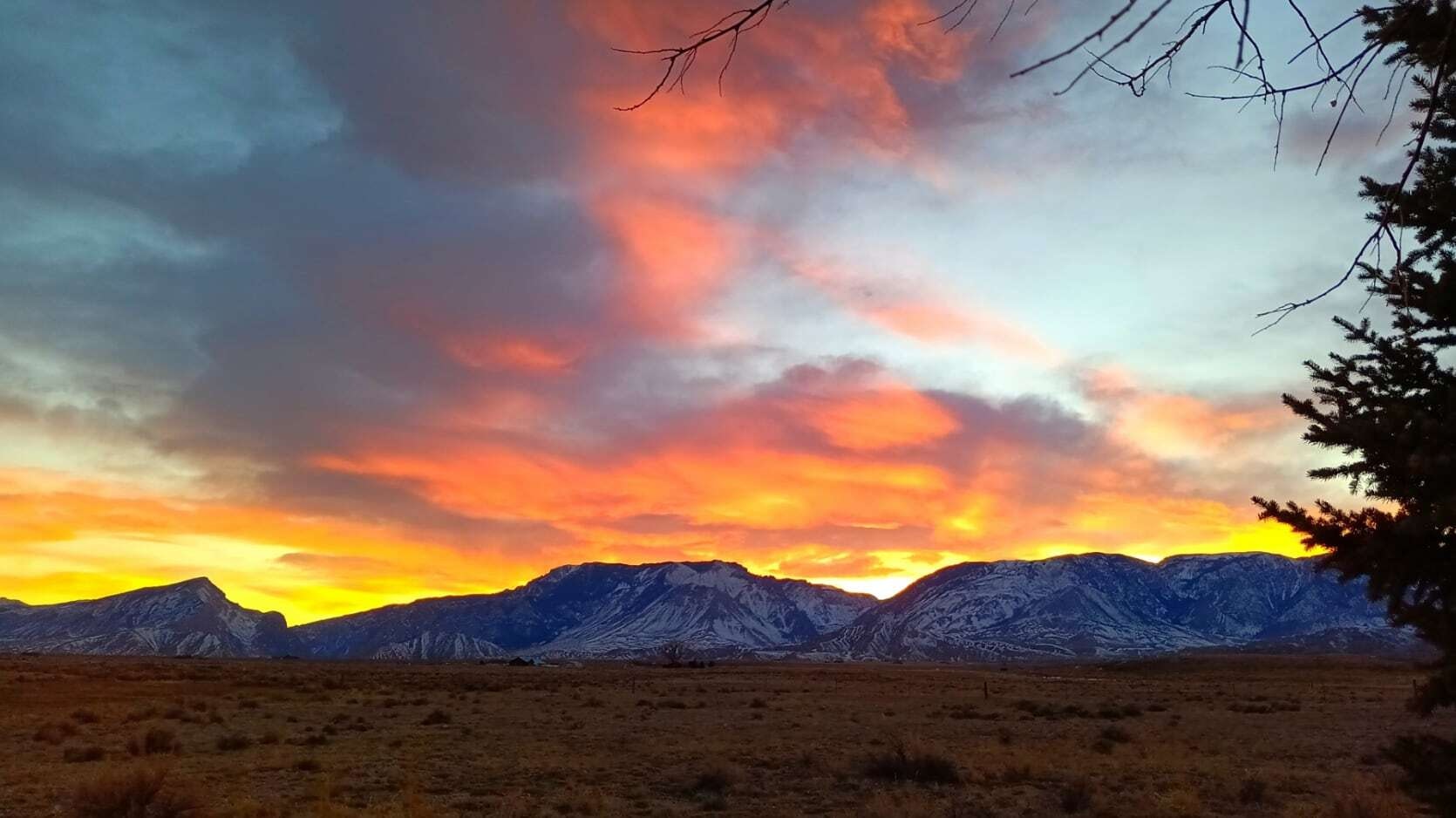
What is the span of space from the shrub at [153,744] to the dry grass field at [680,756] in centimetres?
Result: 6

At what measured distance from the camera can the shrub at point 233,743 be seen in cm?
2242

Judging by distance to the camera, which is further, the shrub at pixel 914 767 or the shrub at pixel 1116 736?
the shrub at pixel 1116 736

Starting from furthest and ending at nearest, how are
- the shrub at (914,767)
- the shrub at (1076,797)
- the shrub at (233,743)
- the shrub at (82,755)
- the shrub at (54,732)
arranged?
the shrub at (54,732) < the shrub at (233,743) < the shrub at (82,755) < the shrub at (914,767) < the shrub at (1076,797)

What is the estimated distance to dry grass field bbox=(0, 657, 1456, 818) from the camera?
14969 millimetres

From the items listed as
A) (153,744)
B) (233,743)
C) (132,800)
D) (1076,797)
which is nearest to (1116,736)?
(1076,797)

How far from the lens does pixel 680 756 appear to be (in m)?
21.7

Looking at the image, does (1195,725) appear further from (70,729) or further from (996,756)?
(70,729)

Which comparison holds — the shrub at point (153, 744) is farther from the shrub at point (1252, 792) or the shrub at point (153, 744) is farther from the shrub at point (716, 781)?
the shrub at point (1252, 792)

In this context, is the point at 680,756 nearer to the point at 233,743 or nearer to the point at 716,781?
the point at 716,781

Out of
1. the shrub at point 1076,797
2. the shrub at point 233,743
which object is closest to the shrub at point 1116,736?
the shrub at point 1076,797

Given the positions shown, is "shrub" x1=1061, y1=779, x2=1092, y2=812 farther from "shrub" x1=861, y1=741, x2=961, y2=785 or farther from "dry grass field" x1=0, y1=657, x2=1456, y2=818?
"shrub" x1=861, y1=741, x2=961, y2=785

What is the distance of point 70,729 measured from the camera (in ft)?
84.3

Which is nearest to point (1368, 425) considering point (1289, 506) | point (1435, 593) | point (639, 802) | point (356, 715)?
point (1289, 506)

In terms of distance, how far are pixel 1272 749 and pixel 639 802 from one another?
63.4 ft
